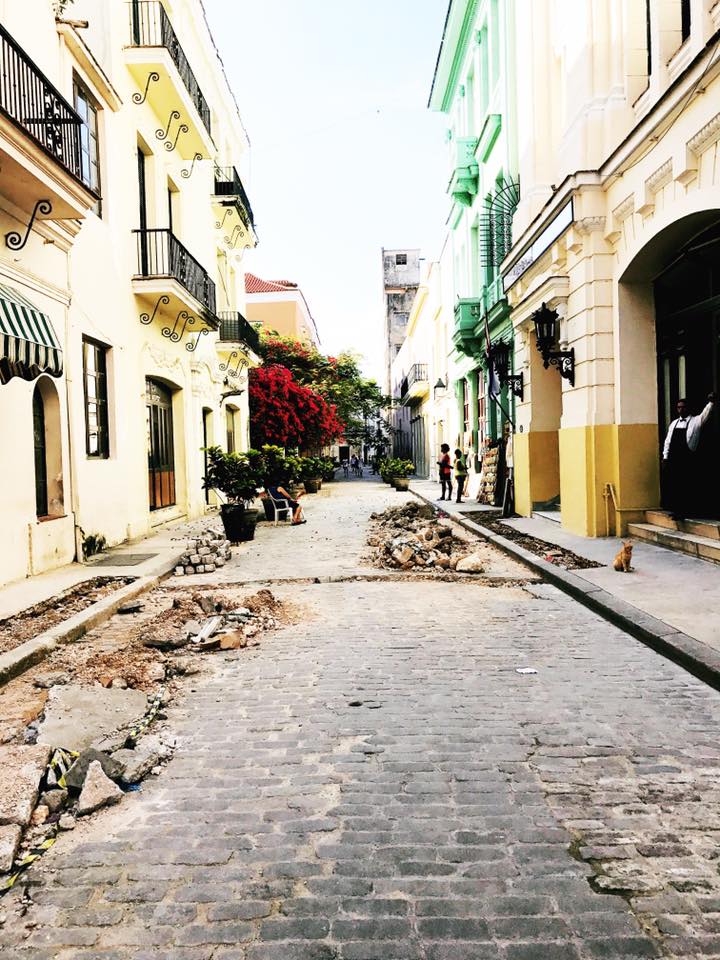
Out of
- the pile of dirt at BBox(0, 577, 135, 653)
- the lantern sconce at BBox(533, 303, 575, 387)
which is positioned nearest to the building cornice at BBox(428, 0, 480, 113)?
the lantern sconce at BBox(533, 303, 575, 387)

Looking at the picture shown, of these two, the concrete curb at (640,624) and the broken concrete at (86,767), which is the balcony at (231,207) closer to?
the concrete curb at (640,624)

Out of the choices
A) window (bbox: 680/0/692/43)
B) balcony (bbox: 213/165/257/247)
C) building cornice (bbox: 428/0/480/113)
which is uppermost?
building cornice (bbox: 428/0/480/113)

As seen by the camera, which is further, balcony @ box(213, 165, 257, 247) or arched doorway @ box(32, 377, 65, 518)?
balcony @ box(213, 165, 257, 247)

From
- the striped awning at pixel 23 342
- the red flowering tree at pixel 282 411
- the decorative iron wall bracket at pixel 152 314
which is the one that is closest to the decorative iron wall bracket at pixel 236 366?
the red flowering tree at pixel 282 411

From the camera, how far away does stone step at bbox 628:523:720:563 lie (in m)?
8.26

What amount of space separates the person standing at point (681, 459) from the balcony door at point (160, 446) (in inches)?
366

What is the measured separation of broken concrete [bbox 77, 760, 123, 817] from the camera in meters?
3.01

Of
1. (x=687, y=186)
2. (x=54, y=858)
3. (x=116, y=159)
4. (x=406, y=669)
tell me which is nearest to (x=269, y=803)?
(x=54, y=858)

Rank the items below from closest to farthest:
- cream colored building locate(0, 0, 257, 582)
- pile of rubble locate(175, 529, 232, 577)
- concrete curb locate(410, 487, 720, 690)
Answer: concrete curb locate(410, 487, 720, 690) → cream colored building locate(0, 0, 257, 582) → pile of rubble locate(175, 529, 232, 577)

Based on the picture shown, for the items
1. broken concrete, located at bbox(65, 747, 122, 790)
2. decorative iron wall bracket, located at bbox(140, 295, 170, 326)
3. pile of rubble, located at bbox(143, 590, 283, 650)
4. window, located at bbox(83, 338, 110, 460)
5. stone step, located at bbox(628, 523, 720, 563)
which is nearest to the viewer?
broken concrete, located at bbox(65, 747, 122, 790)

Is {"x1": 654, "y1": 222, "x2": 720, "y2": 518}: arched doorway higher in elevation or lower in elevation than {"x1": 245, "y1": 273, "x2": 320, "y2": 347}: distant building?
lower

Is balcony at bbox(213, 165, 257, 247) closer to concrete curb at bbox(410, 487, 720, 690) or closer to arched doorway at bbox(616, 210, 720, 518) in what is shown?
arched doorway at bbox(616, 210, 720, 518)

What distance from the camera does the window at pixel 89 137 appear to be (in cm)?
1067

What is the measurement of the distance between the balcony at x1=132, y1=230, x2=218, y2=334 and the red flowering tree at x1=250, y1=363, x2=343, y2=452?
11.3 meters
